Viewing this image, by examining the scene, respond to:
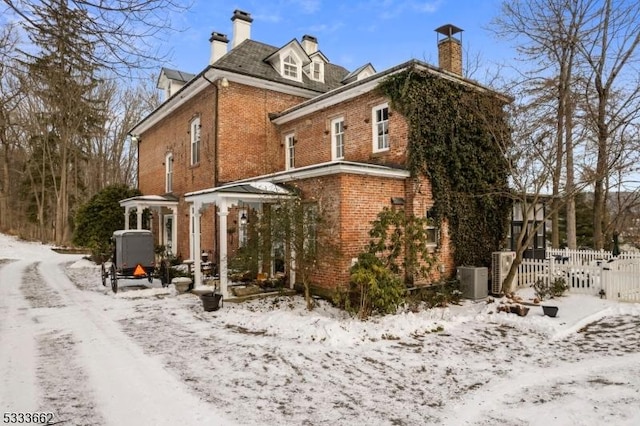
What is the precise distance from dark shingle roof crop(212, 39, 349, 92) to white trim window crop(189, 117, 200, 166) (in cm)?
295

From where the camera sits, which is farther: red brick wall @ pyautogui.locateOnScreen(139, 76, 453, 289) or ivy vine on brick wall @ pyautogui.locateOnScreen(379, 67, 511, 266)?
ivy vine on brick wall @ pyautogui.locateOnScreen(379, 67, 511, 266)

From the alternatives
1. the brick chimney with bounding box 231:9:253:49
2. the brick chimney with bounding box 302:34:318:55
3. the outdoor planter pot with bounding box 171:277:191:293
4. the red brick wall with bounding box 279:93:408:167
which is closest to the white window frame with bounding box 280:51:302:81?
the red brick wall with bounding box 279:93:408:167

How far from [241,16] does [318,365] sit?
60.6 feet

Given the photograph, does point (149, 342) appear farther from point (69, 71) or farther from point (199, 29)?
point (199, 29)

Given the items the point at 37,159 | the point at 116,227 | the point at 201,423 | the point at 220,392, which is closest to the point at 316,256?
the point at 220,392

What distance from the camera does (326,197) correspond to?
10.2 metres

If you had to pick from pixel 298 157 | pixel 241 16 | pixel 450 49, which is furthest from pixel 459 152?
pixel 241 16

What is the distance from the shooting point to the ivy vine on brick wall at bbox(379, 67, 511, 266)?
448 inches

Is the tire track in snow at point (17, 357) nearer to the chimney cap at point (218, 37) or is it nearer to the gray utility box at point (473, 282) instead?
the gray utility box at point (473, 282)

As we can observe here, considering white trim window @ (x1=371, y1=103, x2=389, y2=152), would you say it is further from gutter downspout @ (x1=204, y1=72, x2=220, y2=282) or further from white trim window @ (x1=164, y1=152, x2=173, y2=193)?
white trim window @ (x1=164, y1=152, x2=173, y2=193)

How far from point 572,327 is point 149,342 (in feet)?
27.2

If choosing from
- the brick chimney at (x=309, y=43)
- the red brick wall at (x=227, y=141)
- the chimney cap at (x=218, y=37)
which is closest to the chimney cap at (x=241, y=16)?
the chimney cap at (x=218, y=37)

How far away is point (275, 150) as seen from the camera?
1659 centimetres

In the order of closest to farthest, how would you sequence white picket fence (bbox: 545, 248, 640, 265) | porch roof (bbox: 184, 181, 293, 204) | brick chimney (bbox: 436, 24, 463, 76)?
porch roof (bbox: 184, 181, 293, 204) → white picket fence (bbox: 545, 248, 640, 265) → brick chimney (bbox: 436, 24, 463, 76)
